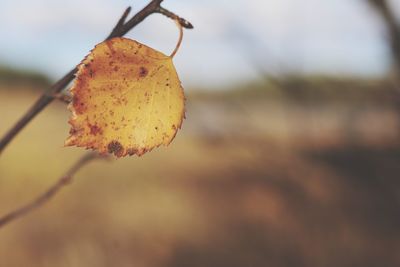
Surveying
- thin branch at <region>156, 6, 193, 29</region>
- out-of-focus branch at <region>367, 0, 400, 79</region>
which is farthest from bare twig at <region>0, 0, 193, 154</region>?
out-of-focus branch at <region>367, 0, 400, 79</region>

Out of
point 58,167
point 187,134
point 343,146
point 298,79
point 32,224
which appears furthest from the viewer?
point 187,134

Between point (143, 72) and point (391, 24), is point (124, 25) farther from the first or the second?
point (391, 24)

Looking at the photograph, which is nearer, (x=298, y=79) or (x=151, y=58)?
(x=151, y=58)

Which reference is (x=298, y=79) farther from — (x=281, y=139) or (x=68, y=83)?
(x=281, y=139)

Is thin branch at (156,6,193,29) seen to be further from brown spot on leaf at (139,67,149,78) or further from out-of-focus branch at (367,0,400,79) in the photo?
out-of-focus branch at (367,0,400,79)

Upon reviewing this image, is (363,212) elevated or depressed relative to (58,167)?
elevated

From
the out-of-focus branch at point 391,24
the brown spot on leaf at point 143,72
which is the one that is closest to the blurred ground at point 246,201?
the out-of-focus branch at point 391,24

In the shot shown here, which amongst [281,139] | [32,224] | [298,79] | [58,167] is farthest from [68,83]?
[281,139]
